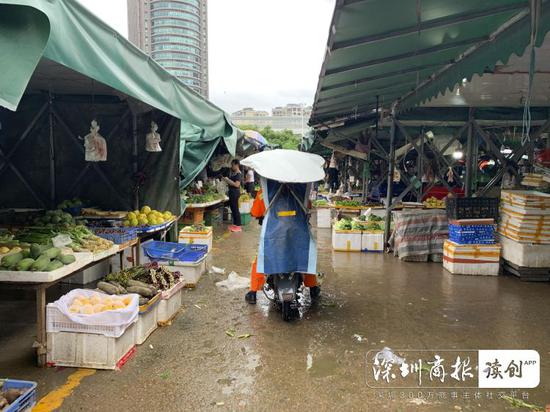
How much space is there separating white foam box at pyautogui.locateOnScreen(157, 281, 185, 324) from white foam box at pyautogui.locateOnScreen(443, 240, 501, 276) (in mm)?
4684

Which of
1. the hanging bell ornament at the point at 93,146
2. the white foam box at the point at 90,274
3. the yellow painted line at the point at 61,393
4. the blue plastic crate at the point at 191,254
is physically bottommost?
the yellow painted line at the point at 61,393

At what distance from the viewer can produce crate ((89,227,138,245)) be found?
16.9 ft

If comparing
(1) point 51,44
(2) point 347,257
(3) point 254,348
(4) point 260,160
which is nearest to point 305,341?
(3) point 254,348

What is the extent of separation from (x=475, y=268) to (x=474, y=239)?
49 centimetres

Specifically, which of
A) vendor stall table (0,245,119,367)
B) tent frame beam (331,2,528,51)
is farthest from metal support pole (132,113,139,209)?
tent frame beam (331,2,528,51)

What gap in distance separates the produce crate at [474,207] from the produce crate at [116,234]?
5.24 m

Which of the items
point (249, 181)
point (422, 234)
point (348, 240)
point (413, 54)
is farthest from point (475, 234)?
point (249, 181)

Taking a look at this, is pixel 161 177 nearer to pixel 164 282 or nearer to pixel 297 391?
pixel 164 282

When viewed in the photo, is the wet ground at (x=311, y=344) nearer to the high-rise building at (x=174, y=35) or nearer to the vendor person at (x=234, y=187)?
the vendor person at (x=234, y=187)

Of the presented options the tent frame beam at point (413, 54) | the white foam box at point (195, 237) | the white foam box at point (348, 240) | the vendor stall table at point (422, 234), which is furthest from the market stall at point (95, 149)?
the vendor stall table at point (422, 234)

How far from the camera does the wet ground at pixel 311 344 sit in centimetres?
312

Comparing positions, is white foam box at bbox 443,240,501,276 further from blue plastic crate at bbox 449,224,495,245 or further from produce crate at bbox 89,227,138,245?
produce crate at bbox 89,227,138,245

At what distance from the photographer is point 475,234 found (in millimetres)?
6781

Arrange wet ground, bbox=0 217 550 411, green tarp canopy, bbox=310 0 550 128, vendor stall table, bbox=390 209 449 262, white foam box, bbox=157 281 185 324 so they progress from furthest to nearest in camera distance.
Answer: vendor stall table, bbox=390 209 449 262 → white foam box, bbox=157 281 185 324 → green tarp canopy, bbox=310 0 550 128 → wet ground, bbox=0 217 550 411
